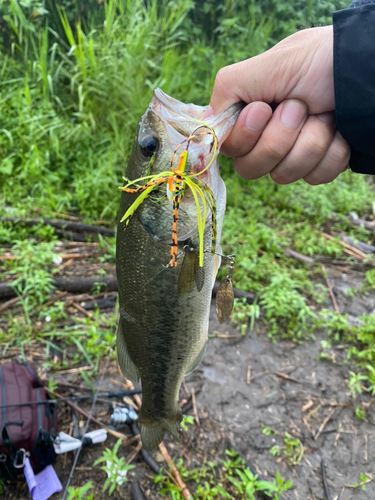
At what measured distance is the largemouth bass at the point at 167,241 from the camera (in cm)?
135

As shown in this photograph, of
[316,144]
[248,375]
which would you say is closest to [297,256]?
[248,375]

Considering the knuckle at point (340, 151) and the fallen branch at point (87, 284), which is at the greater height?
the knuckle at point (340, 151)

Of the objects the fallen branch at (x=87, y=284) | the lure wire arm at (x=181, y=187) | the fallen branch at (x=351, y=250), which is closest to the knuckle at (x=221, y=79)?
the lure wire arm at (x=181, y=187)

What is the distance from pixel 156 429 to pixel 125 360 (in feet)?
1.48

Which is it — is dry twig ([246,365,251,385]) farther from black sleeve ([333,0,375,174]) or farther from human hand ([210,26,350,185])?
black sleeve ([333,0,375,174])

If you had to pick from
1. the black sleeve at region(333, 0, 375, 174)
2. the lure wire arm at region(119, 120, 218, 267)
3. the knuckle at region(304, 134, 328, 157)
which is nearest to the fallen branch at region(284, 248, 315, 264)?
the knuckle at region(304, 134, 328, 157)

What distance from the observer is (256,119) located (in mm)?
1438

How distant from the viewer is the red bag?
2.07 metres

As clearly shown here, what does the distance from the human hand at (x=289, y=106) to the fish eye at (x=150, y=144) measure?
0.29 metres

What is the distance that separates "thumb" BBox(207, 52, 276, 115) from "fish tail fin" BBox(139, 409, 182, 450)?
162cm

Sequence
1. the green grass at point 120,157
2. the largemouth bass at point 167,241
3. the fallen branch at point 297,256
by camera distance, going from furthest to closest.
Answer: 1. the fallen branch at point 297,256
2. the green grass at point 120,157
3. the largemouth bass at point 167,241

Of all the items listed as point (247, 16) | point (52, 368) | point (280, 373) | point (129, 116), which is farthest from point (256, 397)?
point (247, 16)

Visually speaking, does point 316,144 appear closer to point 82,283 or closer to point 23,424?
point 23,424

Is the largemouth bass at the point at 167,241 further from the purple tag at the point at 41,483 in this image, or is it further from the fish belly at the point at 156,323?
the purple tag at the point at 41,483
